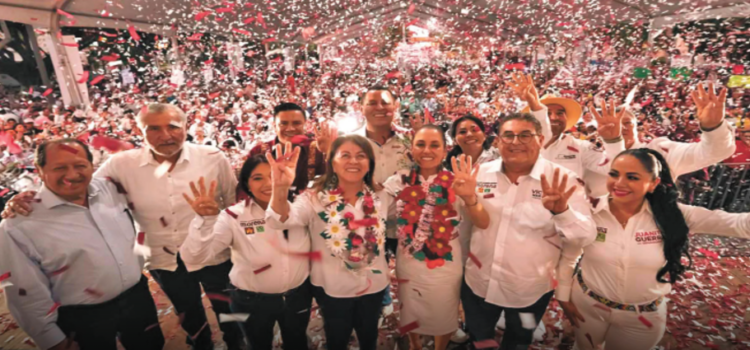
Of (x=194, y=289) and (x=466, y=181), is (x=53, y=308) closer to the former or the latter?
(x=194, y=289)

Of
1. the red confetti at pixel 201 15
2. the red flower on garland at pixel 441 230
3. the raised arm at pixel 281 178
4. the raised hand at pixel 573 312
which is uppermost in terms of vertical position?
the red confetti at pixel 201 15

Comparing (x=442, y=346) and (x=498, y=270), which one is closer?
(x=498, y=270)

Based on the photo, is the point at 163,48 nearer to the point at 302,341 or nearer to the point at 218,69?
the point at 218,69

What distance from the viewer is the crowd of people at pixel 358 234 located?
5.83 feet

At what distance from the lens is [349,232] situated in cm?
198

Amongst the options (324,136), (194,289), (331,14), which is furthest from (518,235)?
(331,14)

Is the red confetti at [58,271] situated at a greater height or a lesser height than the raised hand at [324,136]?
lesser

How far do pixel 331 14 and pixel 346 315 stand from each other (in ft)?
44.8

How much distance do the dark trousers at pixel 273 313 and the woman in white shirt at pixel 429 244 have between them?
0.62 metres

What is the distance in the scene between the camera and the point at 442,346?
235 cm

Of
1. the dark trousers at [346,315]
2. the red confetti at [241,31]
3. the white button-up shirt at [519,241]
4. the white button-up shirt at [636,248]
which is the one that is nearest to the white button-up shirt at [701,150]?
the white button-up shirt at [636,248]

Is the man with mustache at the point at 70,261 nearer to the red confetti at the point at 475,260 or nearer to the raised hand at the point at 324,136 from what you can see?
the raised hand at the point at 324,136

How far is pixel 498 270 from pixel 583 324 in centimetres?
55

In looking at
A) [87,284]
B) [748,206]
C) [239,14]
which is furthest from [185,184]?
[239,14]
